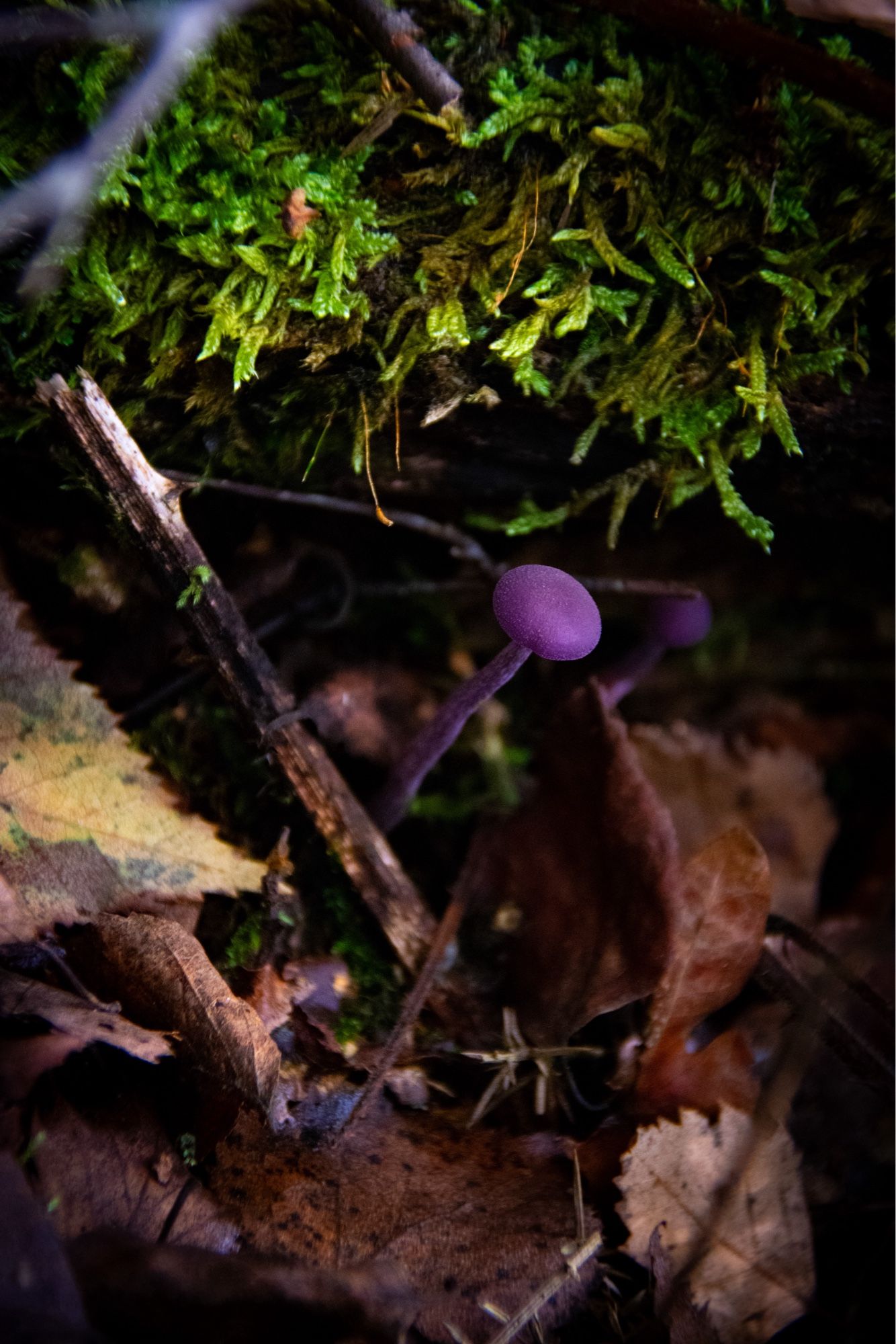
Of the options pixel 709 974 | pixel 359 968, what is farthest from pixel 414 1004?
pixel 709 974

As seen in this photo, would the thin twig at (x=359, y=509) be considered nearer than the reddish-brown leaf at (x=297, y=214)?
No

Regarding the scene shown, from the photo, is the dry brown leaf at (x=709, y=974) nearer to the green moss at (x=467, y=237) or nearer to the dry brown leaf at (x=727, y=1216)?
the dry brown leaf at (x=727, y=1216)

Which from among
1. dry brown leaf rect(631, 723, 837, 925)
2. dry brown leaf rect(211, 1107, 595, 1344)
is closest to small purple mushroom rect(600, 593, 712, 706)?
dry brown leaf rect(631, 723, 837, 925)

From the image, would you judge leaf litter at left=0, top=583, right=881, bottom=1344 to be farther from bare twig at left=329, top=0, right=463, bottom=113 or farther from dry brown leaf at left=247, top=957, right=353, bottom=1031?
bare twig at left=329, top=0, right=463, bottom=113

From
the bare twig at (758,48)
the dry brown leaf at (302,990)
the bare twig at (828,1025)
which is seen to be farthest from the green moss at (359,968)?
the bare twig at (758,48)

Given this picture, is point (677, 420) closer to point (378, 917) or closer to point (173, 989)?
point (378, 917)

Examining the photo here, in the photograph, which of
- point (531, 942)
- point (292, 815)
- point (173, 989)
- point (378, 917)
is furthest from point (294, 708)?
point (531, 942)
